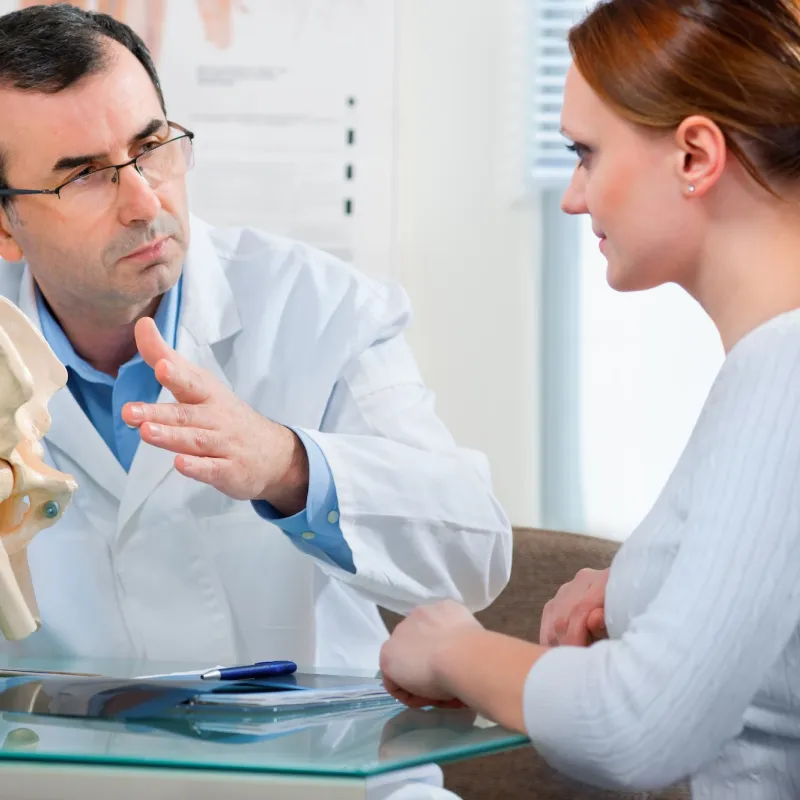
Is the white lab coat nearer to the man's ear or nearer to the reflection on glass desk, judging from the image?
the man's ear

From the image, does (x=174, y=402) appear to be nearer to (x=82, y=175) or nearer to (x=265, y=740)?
(x=82, y=175)

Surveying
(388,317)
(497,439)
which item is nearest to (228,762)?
(388,317)

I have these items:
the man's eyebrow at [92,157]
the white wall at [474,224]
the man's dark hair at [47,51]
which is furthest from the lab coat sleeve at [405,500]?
the white wall at [474,224]

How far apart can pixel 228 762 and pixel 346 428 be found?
0.85 metres

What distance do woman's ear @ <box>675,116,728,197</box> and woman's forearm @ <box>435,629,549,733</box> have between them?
0.36 m

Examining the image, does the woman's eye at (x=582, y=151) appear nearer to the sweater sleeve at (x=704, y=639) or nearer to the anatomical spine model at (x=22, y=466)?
the sweater sleeve at (x=704, y=639)

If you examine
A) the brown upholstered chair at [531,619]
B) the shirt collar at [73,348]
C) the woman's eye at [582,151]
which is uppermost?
the woman's eye at [582,151]

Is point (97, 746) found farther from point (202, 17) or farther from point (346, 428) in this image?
point (202, 17)

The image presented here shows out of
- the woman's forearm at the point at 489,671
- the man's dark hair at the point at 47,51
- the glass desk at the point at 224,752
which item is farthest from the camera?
the man's dark hair at the point at 47,51

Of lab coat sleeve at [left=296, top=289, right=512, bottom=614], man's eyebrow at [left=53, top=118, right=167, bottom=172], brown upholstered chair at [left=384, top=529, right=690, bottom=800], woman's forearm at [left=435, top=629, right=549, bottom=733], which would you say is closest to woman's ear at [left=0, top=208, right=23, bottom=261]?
man's eyebrow at [left=53, top=118, right=167, bottom=172]

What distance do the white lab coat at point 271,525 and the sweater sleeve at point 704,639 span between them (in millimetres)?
547

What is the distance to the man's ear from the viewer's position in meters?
1.50

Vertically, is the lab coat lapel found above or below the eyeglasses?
below

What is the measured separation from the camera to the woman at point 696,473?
0.71 metres
